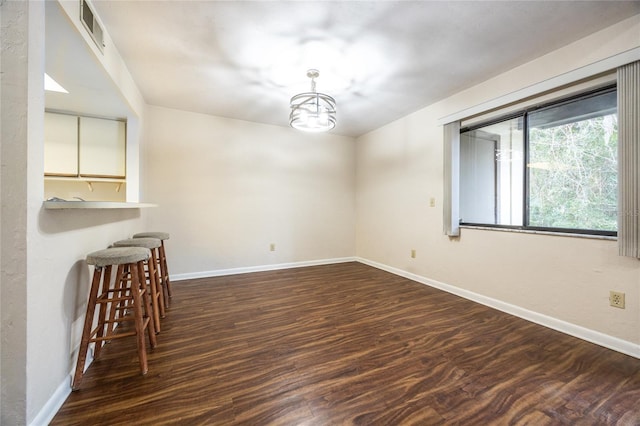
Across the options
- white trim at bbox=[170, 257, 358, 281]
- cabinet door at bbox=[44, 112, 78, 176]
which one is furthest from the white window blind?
cabinet door at bbox=[44, 112, 78, 176]

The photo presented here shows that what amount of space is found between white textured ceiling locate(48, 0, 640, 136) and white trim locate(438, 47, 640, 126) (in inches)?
10.3

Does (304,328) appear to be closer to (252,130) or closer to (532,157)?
(532,157)

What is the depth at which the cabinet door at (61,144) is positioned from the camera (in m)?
2.75

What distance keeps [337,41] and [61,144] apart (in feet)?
10.7

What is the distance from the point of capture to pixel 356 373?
156 cm

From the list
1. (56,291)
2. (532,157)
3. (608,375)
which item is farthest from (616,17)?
(56,291)

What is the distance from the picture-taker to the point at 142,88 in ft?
9.48

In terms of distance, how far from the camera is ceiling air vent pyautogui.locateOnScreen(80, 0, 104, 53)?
5.17 ft

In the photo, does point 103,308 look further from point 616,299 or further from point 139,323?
point 616,299

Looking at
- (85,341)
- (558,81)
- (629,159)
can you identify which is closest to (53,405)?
(85,341)

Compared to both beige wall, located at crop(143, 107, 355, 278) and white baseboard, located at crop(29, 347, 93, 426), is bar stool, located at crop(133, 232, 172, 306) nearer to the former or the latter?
beige wall, located at crop(143, 107, 355, 278)

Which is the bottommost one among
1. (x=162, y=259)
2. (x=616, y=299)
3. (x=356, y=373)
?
(x=356, y=373)

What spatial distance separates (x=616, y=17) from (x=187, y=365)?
3.91 metres

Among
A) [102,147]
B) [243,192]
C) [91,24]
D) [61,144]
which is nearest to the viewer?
[91,24]
